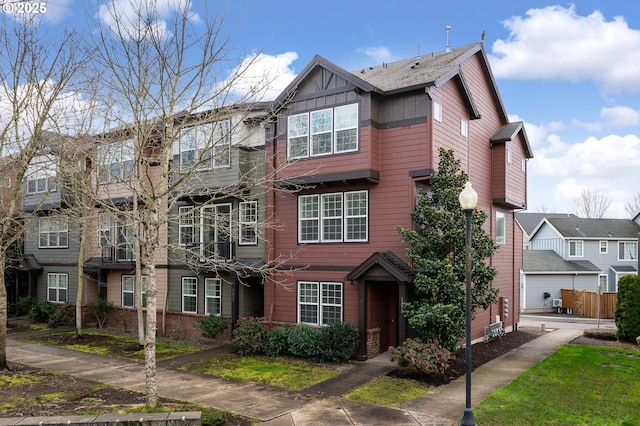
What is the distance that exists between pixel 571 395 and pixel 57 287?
26.4 metres

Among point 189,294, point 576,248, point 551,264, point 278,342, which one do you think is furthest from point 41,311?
point 576,248

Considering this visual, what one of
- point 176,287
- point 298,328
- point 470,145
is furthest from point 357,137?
point 176,287

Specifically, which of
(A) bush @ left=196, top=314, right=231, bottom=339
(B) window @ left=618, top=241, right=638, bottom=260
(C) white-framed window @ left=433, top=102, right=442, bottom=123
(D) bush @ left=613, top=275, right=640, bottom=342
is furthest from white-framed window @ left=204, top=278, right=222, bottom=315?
(B) window @ left=618, top=241, right=638, bottom=260

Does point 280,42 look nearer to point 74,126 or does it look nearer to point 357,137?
point 357,137

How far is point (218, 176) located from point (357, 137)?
6357mm

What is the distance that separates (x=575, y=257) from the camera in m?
39.1

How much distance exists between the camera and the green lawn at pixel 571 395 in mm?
10688

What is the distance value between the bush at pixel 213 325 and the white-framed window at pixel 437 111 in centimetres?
1089

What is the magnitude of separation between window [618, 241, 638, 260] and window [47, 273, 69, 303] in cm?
3943

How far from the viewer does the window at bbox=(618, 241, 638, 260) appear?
133 ft

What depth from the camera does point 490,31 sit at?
20766mm

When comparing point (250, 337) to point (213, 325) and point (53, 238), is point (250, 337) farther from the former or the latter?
point (53, 238)

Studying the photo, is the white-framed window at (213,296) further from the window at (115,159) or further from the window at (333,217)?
the window at (115,159)

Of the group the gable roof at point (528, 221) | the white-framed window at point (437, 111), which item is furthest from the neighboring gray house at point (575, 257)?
the white-framed window at point (437, 111)
